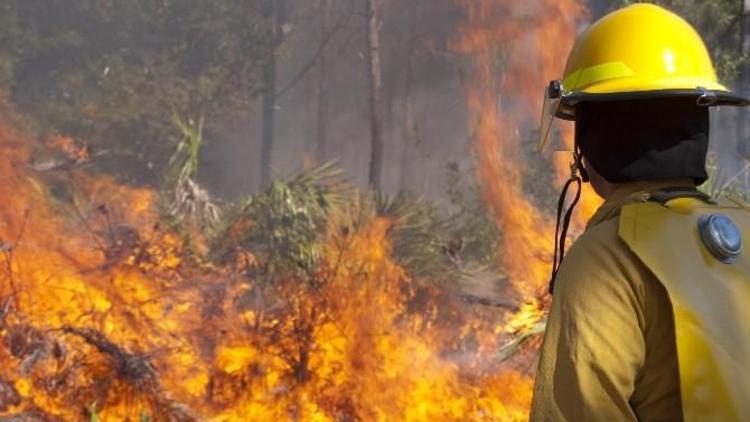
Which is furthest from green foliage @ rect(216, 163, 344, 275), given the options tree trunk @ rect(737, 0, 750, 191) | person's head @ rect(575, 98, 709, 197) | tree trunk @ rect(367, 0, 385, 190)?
tree trunk @ rect(737, 0, 750, 191)

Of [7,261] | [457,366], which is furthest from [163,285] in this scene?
[457,366]

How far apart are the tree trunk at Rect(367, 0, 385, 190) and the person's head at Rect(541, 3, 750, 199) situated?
4156 millimetres

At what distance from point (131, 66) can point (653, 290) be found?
15.7 ft

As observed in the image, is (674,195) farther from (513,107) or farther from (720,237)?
(513,107)

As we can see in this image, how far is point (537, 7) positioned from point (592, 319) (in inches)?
213

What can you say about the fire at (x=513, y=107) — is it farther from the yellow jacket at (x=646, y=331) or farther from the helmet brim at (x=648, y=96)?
the yellow jacket at (x=646, y=331)

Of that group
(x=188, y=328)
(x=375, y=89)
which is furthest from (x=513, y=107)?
(x=188, y=328)

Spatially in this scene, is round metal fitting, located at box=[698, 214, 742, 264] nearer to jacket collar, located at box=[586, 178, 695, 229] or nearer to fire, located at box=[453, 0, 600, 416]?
jacket collar, located at box=[586, 178, 695, 229]

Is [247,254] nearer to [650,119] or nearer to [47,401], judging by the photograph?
[47,401]

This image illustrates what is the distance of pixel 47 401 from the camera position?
454cm

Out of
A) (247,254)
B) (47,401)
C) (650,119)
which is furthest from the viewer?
(247,254)

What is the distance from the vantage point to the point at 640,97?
4.83 feet

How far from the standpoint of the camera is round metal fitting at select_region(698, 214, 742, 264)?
132 cm

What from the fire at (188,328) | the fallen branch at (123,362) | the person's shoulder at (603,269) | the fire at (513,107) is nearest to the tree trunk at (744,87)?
the fire at (513,107)
